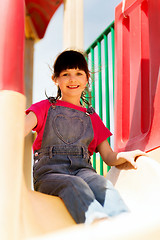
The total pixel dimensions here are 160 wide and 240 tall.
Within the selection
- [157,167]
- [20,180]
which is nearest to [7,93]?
[20,180]

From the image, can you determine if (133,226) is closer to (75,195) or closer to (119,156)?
(75,195)

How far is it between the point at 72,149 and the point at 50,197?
0.21m

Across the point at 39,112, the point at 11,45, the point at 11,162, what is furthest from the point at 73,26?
the point at 11,162

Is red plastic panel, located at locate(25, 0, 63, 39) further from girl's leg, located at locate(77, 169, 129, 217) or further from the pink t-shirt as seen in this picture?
girl's leg, located at locate(77, 169, 129, 217)

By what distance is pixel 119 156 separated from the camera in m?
0.96

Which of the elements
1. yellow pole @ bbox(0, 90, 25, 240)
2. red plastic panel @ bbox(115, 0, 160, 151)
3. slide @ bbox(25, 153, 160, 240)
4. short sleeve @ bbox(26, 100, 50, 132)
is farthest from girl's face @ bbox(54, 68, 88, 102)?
yellow pole @ bbox(0, 90, 25, 240)

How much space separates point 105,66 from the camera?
1618 mm

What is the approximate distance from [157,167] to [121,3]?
0.80 meters

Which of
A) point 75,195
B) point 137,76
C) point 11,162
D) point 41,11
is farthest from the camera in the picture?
point 137,76

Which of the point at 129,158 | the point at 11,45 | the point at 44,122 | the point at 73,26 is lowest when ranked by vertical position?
the point at 129,158

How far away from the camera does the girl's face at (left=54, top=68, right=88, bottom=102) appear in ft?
3.46

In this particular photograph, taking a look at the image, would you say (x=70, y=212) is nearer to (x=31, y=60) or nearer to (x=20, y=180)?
(x=20, y=180)

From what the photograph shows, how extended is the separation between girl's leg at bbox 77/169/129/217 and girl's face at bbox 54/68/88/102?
28 cm

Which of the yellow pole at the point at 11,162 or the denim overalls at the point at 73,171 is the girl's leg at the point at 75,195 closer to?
the denim overalls at the point at 73,171
